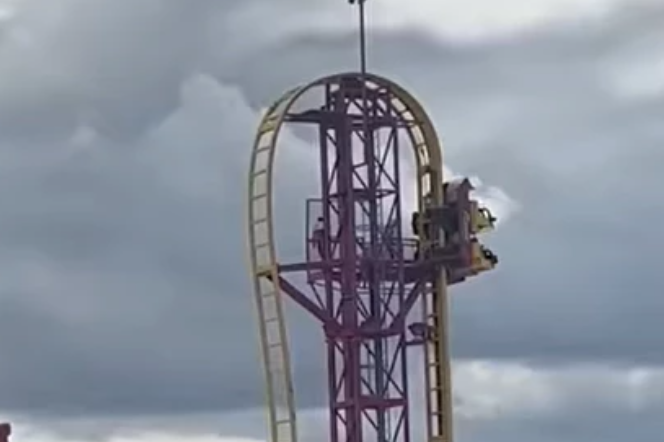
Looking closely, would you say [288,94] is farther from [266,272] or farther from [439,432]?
[439,432]

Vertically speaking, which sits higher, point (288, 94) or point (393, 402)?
point (288, 94)

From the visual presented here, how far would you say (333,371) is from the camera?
3885 inches

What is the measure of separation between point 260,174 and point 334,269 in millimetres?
4077

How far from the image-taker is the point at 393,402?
98938 millimetres

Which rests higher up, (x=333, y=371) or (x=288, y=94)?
(x=288, y=94)

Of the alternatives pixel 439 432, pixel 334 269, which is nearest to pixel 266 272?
pixel 334 269

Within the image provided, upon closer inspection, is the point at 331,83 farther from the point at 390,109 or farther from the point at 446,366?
the point at 446,366

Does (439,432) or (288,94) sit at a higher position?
(288,94)

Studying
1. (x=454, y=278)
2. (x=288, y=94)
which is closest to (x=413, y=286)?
(x=454, y=278)

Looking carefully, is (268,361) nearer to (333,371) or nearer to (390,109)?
(333,371)

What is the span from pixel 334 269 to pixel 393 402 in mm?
4889

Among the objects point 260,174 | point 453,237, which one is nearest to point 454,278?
point 453,237

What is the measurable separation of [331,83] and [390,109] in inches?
102

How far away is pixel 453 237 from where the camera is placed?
332ft
